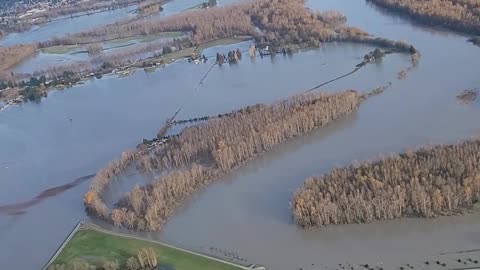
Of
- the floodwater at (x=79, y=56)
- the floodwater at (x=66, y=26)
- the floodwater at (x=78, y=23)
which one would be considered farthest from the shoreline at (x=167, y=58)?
the floodwater at (x=66, y=26)

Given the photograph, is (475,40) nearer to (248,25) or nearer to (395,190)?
(248,25)

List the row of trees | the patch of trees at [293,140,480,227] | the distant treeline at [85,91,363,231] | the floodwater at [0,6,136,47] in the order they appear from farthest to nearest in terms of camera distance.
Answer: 1. the floodwater at [0,6,136,47]
2. the distant treeline at [85,91,363,231]
3. the patch of trees at [293,140,480,227]
4. the row of trees

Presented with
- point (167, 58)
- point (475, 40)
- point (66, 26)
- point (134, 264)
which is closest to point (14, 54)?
point (66, 26)

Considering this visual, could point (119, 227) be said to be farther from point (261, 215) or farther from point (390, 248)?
point (390, 248)

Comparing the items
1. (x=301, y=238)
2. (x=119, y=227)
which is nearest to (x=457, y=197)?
(x=301, y=238)

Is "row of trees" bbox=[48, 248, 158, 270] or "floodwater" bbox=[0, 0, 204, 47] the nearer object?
"row of trees" bbox=[48, 248, 158, 270]

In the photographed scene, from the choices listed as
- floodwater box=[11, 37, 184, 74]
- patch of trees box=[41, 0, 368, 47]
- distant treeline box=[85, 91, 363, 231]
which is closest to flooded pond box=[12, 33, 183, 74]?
floodwater box=[11, 37, 184, 74]

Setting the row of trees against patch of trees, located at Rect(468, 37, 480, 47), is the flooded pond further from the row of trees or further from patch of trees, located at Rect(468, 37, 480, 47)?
the row of trees
